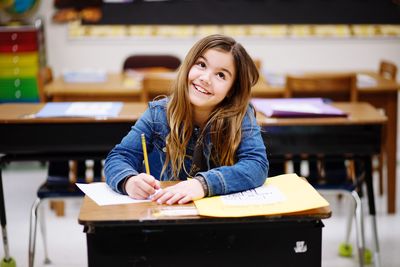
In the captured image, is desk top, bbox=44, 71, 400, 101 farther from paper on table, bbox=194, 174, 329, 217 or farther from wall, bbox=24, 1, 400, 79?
paper on table, bbox=194, 174, 329, 217

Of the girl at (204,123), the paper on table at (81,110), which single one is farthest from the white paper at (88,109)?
the girl at (204,123)

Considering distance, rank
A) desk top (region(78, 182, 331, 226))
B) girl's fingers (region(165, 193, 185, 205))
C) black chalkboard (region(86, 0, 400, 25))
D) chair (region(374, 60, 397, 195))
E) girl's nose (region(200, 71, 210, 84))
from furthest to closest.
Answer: black chalkboard (region(86, 0, 400, 25)) < chair (region(374, 60, 397, 195)) < girl's nose (region(200, 71, 210, 84)) < girl's fingers (region(165, 193, 185, 205)) < desk top (region(78, 182, 331, 226))

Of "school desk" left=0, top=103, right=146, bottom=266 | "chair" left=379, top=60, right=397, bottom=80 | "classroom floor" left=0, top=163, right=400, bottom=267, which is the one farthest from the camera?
"chair" left=379, top=60, right=397, bottom=80

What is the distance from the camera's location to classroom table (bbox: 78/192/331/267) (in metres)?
1.43

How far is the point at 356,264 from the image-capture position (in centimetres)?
289

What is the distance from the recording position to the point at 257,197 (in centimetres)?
156

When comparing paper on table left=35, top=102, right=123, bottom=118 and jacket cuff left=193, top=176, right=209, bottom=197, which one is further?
paper on table left=35, top=102, right=123, bottom=118

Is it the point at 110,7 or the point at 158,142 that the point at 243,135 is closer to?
the point at 158,142

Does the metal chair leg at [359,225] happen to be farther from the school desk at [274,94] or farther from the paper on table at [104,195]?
the paper on table at [104,195]

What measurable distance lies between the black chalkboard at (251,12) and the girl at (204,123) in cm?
349

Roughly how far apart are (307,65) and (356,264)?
2.81m

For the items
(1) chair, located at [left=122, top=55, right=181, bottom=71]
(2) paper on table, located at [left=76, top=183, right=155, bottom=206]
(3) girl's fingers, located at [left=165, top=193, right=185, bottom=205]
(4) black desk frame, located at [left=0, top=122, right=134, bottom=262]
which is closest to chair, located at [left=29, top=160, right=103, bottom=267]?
(4) black desk frame, located at [left=0, top=122, right=134, bottom=262]

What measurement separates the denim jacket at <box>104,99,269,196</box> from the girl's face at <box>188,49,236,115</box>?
0.12 metres

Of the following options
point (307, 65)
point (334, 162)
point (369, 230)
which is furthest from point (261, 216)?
point (307, 65)
